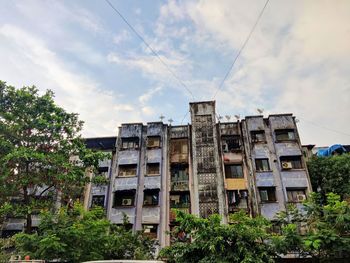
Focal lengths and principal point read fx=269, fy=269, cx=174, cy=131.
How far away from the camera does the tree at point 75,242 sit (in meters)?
12.5

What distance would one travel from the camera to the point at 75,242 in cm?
1346

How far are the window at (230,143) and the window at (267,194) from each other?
4711 mm

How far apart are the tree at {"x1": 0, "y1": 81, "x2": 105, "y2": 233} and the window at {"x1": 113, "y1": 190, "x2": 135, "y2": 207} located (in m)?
7.12

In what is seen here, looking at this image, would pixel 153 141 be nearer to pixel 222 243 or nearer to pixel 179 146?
pixel 179 146

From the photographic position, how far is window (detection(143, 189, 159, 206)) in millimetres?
25000

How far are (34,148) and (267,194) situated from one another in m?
19.3

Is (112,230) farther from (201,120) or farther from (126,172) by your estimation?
(201,120)

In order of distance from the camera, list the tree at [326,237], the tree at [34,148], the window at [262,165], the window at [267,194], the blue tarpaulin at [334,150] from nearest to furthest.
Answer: the tree at [326,237], the tree at [34,148], the window at [267,194], the window at [262,165], the blue tarpaulin at [334,150]

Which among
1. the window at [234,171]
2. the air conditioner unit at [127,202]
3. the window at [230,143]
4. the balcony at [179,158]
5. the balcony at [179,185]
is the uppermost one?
the window at [230,143]

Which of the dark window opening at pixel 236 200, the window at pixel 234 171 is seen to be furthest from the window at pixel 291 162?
the dark window opening at pixel 236 200

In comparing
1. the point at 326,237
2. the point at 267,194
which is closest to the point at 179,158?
the point at 267,194

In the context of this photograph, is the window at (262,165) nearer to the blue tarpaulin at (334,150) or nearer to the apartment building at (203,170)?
the apartment building at (203,170)

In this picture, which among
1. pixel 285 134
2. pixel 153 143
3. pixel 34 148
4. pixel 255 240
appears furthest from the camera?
pixel 153 143

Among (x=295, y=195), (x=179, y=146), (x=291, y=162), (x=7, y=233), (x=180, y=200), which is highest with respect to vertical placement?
(x=179, y=146)
